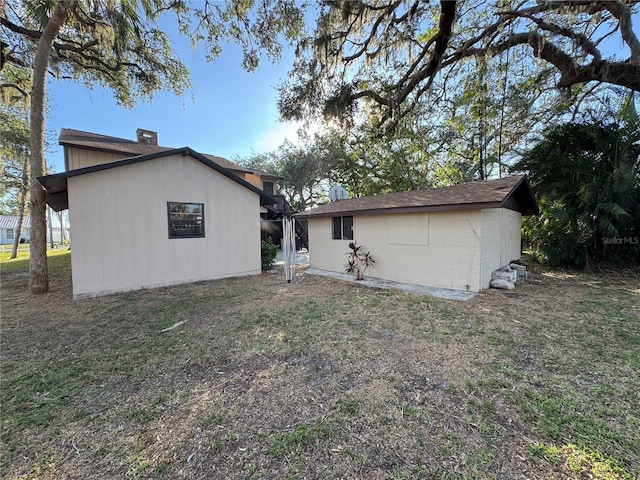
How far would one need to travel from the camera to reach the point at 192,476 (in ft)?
5.65

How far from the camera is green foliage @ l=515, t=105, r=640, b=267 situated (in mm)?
7539

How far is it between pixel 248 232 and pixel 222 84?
502cm

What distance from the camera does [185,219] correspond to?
766 cm

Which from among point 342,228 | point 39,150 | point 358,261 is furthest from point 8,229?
point 358,261

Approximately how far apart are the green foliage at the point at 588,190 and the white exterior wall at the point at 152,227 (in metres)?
9.84

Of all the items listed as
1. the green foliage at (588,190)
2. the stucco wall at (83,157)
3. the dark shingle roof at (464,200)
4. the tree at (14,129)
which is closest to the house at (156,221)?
the stucco wall at (83,157)

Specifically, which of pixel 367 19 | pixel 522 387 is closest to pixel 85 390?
pixel 522 387

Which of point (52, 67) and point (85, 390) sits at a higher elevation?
point (52, 67)

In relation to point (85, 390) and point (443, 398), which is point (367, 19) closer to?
point (443, 398)

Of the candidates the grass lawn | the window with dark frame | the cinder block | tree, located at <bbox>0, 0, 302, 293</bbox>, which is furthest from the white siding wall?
the window with dark frame

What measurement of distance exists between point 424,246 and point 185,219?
6795mm

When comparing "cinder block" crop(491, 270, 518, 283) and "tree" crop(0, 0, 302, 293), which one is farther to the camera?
"cinder block" crop(491, 270, 518, 283)

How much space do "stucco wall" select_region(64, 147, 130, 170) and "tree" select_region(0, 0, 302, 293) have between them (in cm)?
277

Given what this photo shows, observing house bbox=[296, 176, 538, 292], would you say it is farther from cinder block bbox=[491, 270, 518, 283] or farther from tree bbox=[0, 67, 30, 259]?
tree bbox=[0, 67, 30, 259]
